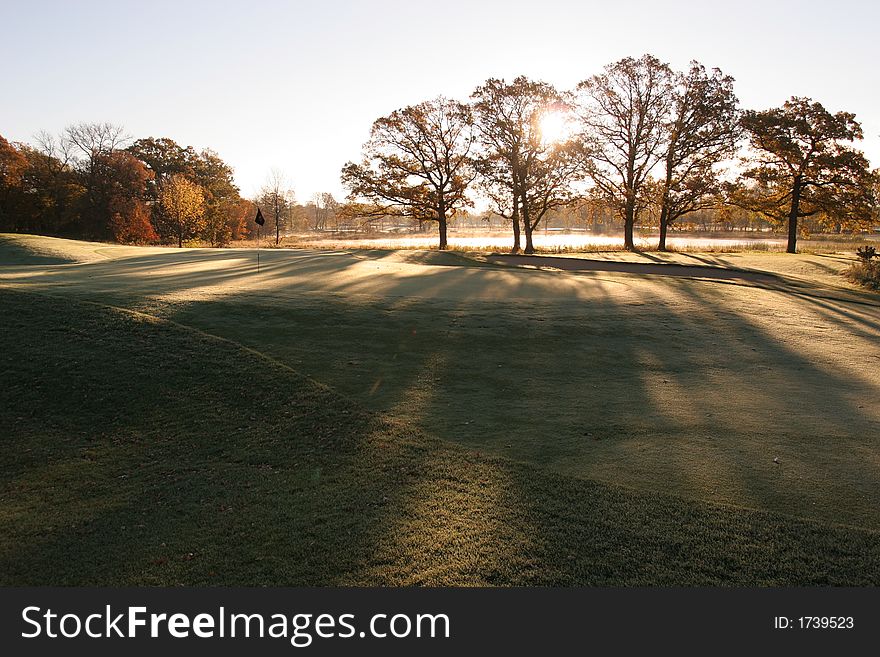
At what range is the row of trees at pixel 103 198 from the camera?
57641mm

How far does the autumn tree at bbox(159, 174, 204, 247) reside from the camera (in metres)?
60.8

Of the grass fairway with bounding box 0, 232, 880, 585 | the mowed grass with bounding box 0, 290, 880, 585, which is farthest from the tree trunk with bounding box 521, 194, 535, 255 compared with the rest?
the mowed grass with bounding box 0, 290, 880, 585

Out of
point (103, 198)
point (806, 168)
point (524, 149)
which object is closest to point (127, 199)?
point (103, 198)

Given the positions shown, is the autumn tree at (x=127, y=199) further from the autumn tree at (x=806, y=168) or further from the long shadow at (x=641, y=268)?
the autumn tree at (x=806, y=168)

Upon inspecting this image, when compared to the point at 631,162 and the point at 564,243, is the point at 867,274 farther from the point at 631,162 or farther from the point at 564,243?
the point at 564,243

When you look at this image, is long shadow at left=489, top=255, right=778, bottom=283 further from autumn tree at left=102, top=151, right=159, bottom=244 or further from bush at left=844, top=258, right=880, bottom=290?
autumn tree at left=102, top=151, right=159, bottom=244

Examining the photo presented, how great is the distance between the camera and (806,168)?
4041 cm

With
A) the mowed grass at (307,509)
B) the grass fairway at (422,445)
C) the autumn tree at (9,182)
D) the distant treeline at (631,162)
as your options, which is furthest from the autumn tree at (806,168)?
the autumn tree at (9,182)

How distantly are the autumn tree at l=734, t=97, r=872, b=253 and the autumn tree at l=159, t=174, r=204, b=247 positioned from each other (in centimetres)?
5537

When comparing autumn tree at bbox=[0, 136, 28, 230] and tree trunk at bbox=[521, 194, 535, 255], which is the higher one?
autumn tree at bbox=[0, 136, 28, 230]

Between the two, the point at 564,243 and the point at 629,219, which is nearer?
the point at 629,219

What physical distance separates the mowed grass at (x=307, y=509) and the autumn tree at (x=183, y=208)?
5696 centimetres

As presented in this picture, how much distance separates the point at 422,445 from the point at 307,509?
5.81 ft

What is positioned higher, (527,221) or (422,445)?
(527,221)
